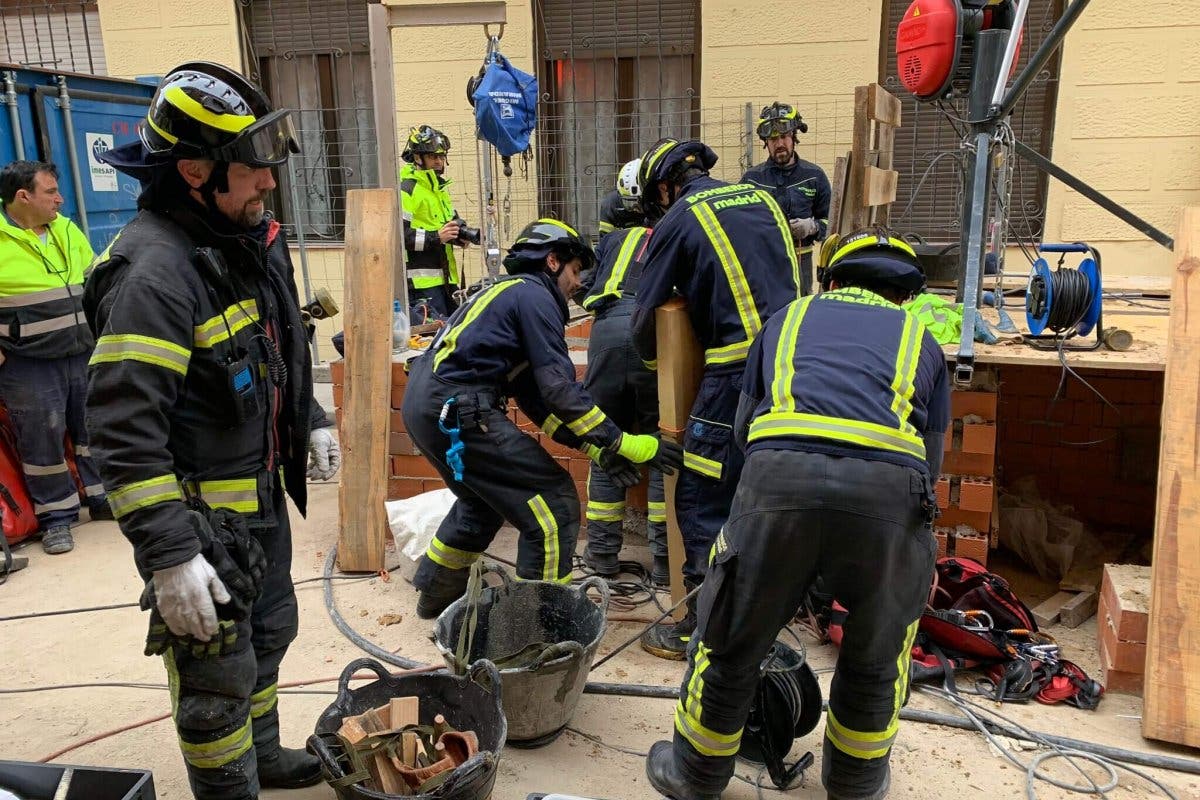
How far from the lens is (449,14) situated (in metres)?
4.48

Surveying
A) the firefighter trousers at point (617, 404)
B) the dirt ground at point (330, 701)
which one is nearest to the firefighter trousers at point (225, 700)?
the dirt ground at point (330, 701)

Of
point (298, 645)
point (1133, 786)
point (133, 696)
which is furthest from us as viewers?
point (298, 645)

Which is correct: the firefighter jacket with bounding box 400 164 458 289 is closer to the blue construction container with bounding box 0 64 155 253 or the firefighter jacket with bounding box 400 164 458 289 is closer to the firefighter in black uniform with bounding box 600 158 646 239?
the firefighter in black uniform with bounding box 600 158 646 239

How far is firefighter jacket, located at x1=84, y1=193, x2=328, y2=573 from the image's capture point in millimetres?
1951

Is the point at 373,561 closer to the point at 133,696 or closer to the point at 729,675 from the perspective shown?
the point at 133,696

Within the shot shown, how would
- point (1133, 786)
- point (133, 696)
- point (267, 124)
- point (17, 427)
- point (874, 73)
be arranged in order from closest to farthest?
point (267, 124), point (1133, 786), point (133, 696), point (17, 427), point (874, 73)

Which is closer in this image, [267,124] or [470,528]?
[267,124]

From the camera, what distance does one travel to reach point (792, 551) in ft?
7.43

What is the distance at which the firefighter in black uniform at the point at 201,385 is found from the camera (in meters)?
1.96

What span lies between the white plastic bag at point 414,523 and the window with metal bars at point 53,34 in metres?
6.47

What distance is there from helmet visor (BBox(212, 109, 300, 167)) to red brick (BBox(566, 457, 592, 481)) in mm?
2699

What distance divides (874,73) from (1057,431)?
3517 mm

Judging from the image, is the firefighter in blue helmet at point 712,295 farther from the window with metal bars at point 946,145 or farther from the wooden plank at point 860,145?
the window with metal bars at point 946,145

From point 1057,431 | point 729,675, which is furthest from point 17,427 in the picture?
point 1057,431
